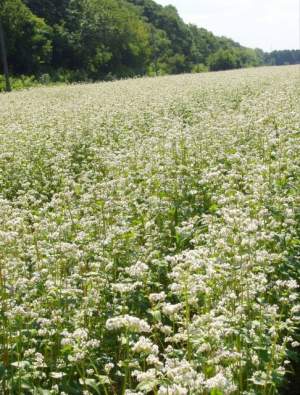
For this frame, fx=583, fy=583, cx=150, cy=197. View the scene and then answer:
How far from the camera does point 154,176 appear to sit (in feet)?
27.9

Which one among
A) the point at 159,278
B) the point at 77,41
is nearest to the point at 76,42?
the point at 77,41

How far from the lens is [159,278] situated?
6.15 meters

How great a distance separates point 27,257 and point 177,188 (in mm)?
2672

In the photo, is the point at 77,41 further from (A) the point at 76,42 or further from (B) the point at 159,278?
(B) the point at 159,278

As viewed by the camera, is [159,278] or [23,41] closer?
[159,278]

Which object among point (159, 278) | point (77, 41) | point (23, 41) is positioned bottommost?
point (159, 278)

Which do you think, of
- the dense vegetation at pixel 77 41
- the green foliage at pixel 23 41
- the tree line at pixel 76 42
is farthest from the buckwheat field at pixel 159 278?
the green foliage at pixel 23 41

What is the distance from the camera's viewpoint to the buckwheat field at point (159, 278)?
405 cm

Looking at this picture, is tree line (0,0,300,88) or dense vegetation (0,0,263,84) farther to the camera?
dense vegetation (0,0,263,84)

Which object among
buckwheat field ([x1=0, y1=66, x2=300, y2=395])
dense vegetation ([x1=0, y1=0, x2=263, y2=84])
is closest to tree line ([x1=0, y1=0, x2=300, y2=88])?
dense vegetation ([x1=0, y1=0, x2=263, y2=84])

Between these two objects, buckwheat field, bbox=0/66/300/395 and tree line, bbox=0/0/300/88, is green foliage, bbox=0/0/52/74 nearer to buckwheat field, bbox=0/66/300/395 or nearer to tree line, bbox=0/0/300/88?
tree line, bbox=0/0/300/88

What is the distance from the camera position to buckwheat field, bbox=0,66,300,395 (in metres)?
4.05

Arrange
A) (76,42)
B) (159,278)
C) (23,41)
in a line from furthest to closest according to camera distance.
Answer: (76,42), (23,41), (159,278)

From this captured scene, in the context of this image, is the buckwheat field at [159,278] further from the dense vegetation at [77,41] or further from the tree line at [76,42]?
the dense vegetation at [77,41]
